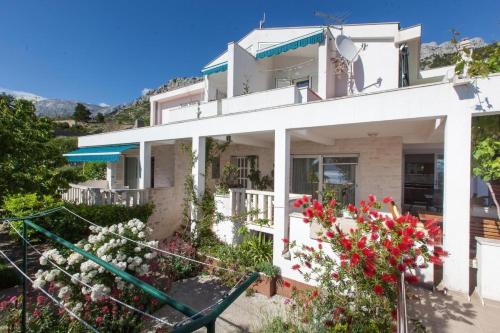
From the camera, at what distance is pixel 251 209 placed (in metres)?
10.8

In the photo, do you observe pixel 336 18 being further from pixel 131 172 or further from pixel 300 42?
pixel 131 172

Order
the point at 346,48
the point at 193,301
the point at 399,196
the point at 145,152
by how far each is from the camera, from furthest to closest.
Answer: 1. the point at 145,152
2. the point at 346,48
3. the point at 399,196
4. the point at 193,301

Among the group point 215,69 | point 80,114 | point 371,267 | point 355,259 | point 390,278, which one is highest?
point 80,114

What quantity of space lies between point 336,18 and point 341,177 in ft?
32.5

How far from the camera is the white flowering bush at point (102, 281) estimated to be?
19.6 ft

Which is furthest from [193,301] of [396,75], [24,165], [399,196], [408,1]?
[408,1]

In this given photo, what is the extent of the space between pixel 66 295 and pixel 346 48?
15946 millimetres

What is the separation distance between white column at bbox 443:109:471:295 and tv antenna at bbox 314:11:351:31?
10958mm

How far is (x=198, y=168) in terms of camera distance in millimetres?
11844

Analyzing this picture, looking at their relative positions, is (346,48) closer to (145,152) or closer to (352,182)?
(352,182)

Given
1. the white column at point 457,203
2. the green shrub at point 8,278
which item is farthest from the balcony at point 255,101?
the green shrub at point 8,278

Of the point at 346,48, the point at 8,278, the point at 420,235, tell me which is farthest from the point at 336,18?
the point at 8,278

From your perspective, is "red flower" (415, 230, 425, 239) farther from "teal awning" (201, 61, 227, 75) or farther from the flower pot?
"teal awning" (201, 61, 227, 75)

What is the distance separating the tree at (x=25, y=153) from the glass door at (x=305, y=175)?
41.8 ft
